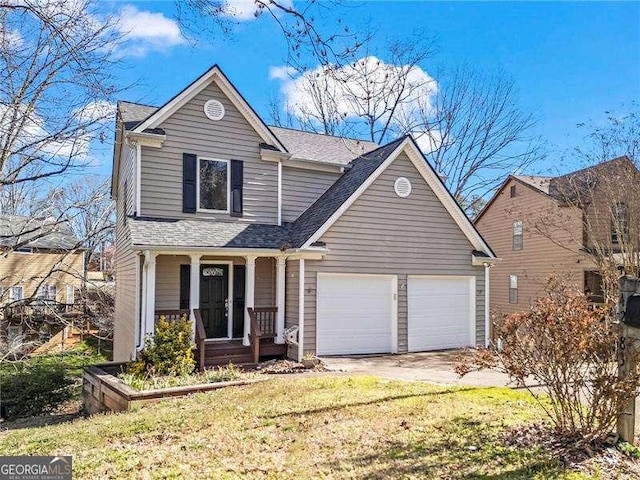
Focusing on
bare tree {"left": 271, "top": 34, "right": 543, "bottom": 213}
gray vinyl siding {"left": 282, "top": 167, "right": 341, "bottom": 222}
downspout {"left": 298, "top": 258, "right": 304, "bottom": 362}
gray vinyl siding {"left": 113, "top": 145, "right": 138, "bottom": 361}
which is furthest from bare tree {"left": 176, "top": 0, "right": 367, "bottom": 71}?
bare tree {"left": 271, "top": 34, "right": 543, "bottom": 213}

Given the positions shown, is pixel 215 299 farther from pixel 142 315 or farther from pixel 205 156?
pixel 205 156

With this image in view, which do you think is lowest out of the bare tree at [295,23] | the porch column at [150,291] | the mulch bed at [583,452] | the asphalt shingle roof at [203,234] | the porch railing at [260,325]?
the mulch bed at [583,452]

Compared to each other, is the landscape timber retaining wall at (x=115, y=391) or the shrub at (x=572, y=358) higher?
the shrub at (x=572, y=358)

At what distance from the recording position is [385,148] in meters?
13.5

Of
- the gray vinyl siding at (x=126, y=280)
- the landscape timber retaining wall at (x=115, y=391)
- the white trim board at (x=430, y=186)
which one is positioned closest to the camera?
the landscape timber retaining wall at (x=115, y=391)

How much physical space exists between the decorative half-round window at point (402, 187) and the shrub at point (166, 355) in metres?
6.87

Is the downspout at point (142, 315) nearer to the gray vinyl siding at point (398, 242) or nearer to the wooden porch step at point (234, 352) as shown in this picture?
the wooden porch step at point (234, 352)

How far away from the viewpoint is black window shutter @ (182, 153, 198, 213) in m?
12.6

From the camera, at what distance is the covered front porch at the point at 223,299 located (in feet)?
36.4

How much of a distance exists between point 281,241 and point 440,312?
517 cm

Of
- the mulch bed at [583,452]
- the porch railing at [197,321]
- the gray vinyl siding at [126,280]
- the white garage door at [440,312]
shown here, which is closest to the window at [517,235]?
the white garage door at [440,312]

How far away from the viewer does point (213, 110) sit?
13.1 meters

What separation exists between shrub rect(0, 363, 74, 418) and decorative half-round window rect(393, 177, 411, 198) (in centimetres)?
1091

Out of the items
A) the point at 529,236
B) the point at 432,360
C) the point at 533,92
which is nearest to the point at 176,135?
the point at 432,360
